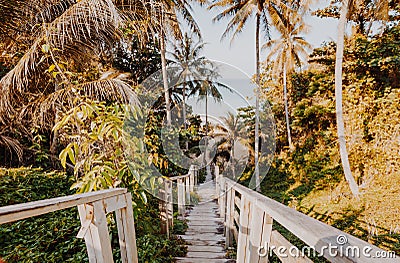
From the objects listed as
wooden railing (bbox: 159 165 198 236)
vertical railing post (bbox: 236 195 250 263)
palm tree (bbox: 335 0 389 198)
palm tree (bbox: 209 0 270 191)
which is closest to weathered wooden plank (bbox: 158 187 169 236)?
wooden railing (bbox: 159 165 198 236)

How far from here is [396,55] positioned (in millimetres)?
7781

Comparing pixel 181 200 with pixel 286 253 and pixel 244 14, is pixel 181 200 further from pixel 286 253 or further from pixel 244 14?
pixel 244 14

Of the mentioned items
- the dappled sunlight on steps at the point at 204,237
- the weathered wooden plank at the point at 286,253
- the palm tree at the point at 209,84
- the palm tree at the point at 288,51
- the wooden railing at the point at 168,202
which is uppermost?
the palm tree at the point at 288,51

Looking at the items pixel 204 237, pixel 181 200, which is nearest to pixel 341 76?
pixel 181 200

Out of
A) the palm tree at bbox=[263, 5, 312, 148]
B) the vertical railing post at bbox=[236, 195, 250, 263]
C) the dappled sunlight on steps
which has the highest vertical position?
the palm tree at bbox=[263, 5, 312, 148]

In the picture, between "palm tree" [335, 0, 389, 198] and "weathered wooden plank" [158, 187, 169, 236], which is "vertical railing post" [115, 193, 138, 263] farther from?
"palm tree" [335, 0, 389, 198]

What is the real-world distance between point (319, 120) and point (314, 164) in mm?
1938

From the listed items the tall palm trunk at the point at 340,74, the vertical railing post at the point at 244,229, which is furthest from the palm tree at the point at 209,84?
the tall palm trunk at the point at 340,74

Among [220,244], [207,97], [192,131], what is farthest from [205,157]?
[220,244]

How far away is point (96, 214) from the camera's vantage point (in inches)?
46.5

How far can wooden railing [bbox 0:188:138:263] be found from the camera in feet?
2.68

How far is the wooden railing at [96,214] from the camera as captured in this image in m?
0.82

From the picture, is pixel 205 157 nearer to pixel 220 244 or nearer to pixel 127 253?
pixel 220 244

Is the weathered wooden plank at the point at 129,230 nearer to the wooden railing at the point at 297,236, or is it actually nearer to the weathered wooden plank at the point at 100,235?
the weathered wooden plank at the point at 100,235
